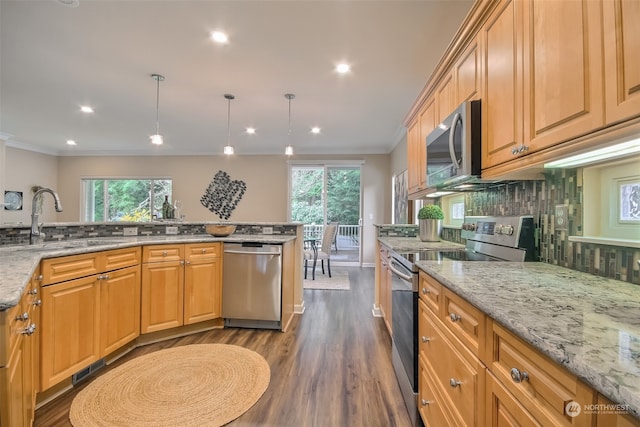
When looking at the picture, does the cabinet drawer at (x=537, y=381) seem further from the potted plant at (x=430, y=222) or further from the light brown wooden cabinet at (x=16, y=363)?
the potted plant at (x=430, y=222)

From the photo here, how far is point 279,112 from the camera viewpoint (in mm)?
4051

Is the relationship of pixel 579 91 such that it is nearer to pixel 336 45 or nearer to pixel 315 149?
pixel 336 45

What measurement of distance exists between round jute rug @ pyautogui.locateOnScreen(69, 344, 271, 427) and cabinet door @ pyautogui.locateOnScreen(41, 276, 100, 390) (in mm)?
192

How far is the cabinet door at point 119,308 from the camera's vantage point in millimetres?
1976

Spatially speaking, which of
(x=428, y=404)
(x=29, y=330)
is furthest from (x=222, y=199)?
(x=428, y=404)

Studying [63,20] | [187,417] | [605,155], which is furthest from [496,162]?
[63,20]

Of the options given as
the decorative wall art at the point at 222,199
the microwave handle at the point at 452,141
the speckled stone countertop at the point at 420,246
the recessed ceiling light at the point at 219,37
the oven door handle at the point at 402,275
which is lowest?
the oven door handle at the point at 402,275

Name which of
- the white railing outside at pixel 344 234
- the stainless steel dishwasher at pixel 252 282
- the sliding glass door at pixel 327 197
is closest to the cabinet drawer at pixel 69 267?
the stainless steel dishwasher at pixel 252 282

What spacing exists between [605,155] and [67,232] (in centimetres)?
357

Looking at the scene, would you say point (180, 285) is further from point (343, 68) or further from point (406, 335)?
point (343, 68)

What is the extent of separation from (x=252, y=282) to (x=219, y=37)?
7.09ft

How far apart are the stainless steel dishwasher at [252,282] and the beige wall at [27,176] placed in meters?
6.22

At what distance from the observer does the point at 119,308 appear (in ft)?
6.94

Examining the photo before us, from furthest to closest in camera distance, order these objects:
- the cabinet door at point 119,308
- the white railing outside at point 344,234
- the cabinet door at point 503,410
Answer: the white railing outside at point 344,234
the cabinet door at point 119,308
the cabinet door at point 503,410
